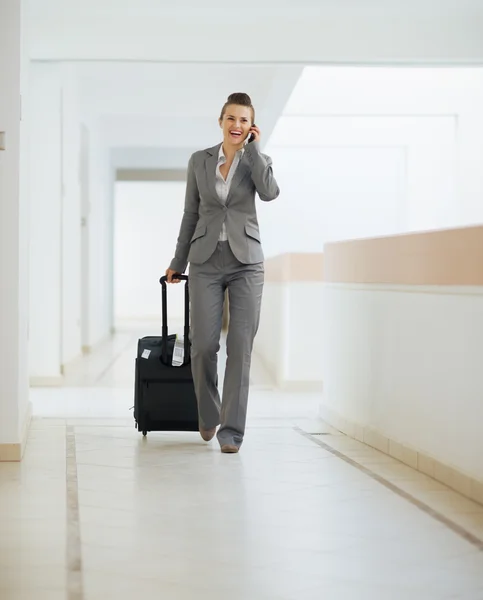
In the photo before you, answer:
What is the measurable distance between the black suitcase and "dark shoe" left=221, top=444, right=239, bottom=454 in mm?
421

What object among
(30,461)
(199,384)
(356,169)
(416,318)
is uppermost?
(356,169)

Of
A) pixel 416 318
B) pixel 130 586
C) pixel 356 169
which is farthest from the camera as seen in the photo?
pixel 356 169

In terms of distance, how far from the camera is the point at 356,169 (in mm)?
15953

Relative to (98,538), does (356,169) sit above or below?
above

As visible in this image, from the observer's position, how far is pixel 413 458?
4.70 m

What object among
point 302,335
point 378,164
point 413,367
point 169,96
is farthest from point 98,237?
point 413,367

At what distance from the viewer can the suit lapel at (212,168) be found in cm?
511

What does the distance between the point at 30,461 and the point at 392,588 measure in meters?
2.50

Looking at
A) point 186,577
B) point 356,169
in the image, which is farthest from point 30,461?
point 356,169

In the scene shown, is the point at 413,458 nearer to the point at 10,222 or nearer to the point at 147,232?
the point at 10,222

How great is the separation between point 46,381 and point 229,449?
155 inches

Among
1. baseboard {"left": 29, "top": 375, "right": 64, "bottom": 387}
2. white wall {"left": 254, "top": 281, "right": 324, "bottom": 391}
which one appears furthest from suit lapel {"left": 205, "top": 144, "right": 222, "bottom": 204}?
baseboard {"left": 29, "top": 375, "right": 64, "bottom": 387}

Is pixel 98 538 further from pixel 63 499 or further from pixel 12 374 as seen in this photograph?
pixel 12 374

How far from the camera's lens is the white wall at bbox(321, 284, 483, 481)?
4066 mm
